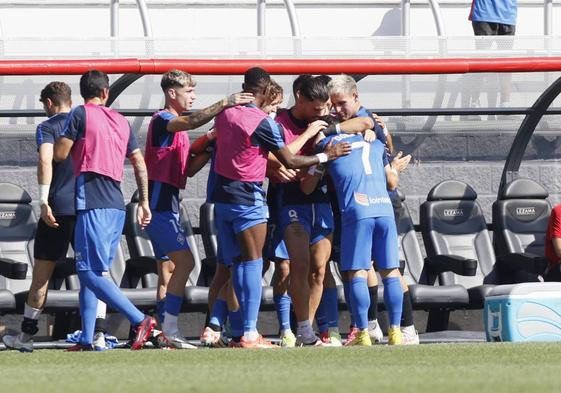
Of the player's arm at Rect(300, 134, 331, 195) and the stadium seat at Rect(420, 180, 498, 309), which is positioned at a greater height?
the player's arm at Rect(300, 134, 331, 195)

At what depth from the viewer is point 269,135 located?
9617mm

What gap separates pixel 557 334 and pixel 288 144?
87.2 inches

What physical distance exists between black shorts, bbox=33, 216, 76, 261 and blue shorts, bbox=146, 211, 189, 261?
54 centimetres

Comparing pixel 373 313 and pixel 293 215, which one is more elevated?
pixel 293 215

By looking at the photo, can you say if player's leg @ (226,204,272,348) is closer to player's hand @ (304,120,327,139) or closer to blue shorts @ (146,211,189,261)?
blue shorts @ (146,211,189,261)

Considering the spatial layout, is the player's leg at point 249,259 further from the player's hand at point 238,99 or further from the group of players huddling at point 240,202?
the player's hand at point 238,99

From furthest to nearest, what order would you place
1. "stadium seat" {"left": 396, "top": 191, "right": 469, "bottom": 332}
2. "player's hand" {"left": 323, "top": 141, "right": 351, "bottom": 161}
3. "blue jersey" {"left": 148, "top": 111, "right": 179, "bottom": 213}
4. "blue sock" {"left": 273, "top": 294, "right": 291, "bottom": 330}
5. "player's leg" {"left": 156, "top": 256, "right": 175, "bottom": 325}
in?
1. "stadium seat" {"left": 396, "top": 191, "right": 469, "bottom": 332}
2. "player's leg" {"left": 156, "top": 256, "right": 175, "bottom": 325}
3. "blue sock" {"left": 273, "top": 294, "right": 291, "bottom": 330}
4. "blue jersey" {"left": 148, "top": 111, "right": 179, "bottom": 213}
5. "player's hand" {"left": 323, "top": 141, "right": 351, "bottom": 161}

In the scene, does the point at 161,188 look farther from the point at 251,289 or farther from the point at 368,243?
the point at 368,243

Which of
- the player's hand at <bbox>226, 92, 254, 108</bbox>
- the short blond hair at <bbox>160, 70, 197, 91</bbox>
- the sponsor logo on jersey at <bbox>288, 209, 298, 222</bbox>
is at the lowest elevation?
the sponsor logo on jersey at <bbox>288, 209, 298, 222</bbox>

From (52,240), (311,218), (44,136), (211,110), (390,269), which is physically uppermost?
(211,110)

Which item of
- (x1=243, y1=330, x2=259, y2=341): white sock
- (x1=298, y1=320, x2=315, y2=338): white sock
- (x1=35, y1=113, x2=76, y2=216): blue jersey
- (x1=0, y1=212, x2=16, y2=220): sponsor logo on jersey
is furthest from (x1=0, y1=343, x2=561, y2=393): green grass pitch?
(x1=0, y1=212, x2=16, y2=220): sponsor logo on jersey

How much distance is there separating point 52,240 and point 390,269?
7.31 feet

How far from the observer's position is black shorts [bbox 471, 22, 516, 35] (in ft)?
46.4

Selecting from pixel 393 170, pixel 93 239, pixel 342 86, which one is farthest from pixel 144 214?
pixel 393 170
